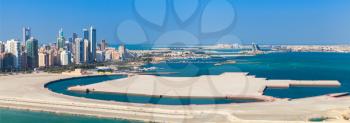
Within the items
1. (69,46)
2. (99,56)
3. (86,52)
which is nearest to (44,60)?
(86,52)

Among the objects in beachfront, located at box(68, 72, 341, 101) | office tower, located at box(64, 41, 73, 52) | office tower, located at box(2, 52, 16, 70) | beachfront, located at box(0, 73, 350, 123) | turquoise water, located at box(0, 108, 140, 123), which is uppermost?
office tower, located at box(64, 41, 73, 52)

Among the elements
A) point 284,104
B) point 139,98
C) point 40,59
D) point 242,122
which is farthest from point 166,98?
point 40,59

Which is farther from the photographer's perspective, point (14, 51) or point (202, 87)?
point (14, 51)

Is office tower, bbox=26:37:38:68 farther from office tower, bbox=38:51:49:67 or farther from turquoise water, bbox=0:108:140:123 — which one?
turquoise water, bbox=0:108:140:123

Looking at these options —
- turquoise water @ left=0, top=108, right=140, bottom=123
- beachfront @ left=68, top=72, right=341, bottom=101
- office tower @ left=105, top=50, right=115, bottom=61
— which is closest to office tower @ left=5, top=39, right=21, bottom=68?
beachfront @ left=68, top=72, right=341, bottom=101

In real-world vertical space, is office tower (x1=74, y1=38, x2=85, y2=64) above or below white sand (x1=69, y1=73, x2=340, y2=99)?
above

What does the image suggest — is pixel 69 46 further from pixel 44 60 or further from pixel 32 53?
pixel 32 53

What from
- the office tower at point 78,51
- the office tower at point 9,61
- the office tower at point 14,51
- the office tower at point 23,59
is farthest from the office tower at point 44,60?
the office tower at point 78,51

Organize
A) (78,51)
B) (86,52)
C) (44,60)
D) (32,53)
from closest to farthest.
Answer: (32,53)
(44,60)
(78,51)
(86,52)
